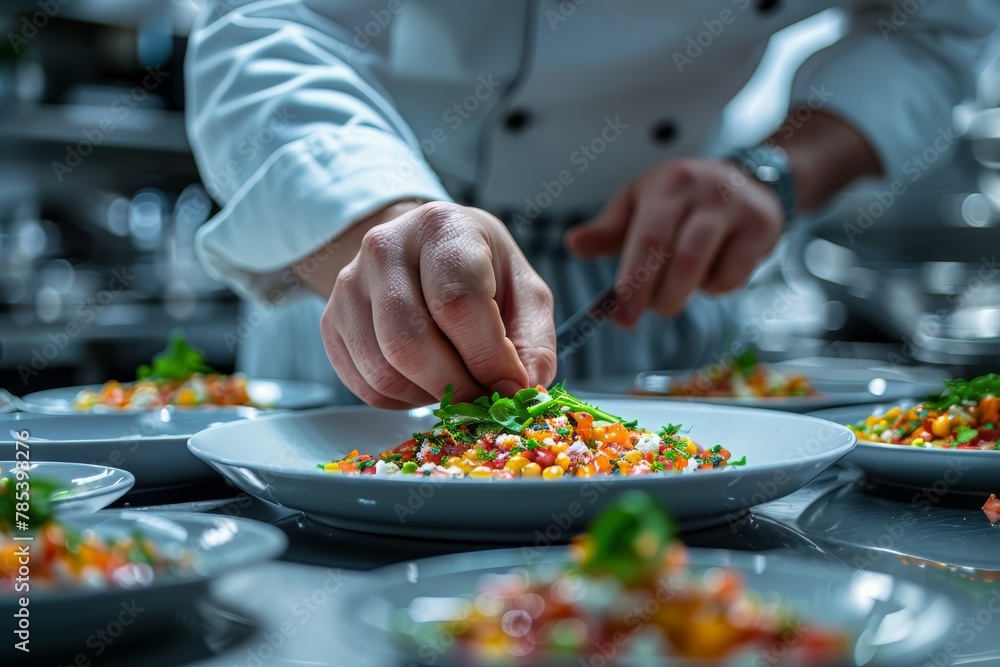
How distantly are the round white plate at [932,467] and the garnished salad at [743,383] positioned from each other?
1.97ft

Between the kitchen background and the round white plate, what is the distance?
2.42 m

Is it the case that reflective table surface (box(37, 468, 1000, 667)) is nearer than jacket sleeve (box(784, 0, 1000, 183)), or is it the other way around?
reflective table surface (box(37, 468, 1000, 667))

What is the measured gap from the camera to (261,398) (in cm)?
149

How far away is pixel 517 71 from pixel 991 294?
7.77 ft

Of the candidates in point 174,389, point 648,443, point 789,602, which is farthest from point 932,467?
point 174,389

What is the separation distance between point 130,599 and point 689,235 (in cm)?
113

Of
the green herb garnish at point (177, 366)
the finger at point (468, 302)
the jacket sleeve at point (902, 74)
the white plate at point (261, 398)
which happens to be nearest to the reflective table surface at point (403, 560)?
the finger at point (468, 302)

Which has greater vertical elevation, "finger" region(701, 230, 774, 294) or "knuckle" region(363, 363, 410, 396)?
"finger" region(701, 230, 774, 294)

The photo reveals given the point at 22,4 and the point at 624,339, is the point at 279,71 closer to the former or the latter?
the point at 624,339

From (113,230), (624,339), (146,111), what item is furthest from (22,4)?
(624,339)

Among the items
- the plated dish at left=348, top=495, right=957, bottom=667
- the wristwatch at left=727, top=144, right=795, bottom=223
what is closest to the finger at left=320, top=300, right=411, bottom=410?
the plated dish at left=348, top=495, right=957, bottom=667

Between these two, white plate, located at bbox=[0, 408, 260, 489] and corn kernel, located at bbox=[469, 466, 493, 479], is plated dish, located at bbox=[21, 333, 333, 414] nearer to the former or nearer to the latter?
white plate, located at bbox=[0, 408, 260, 489]

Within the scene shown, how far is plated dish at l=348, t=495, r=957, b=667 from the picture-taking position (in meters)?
0.40

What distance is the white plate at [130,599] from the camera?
18.5 inches
